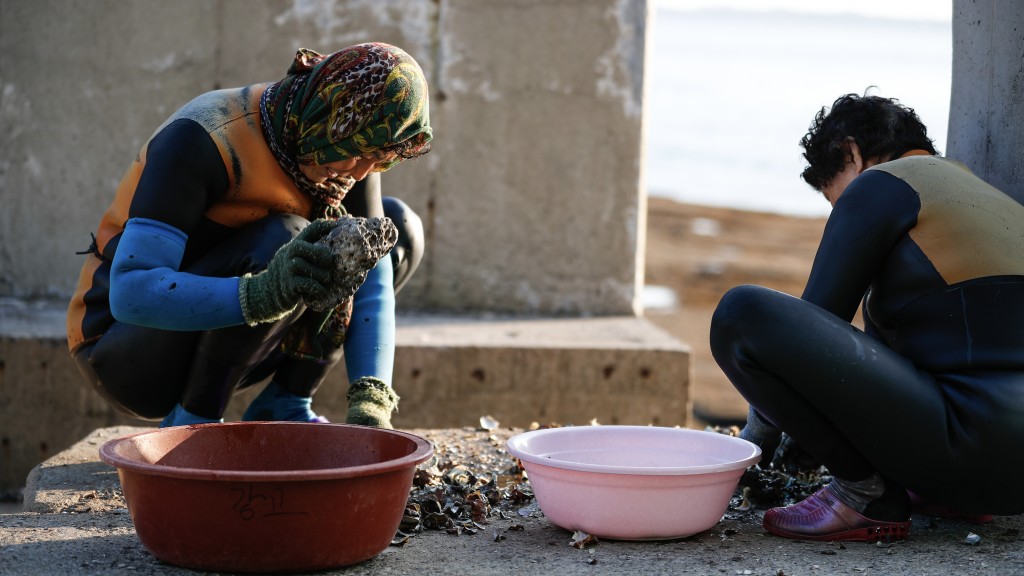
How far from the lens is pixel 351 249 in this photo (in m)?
2.38

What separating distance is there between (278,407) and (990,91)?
2.15m

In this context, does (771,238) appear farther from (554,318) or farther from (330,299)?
(330,299)

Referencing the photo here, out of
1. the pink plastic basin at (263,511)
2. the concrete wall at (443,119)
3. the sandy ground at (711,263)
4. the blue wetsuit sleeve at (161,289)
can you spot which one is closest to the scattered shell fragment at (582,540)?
the pink plastic basin at (263,511)

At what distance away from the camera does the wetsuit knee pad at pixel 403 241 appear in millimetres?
3293

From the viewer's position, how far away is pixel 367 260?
2.43 m

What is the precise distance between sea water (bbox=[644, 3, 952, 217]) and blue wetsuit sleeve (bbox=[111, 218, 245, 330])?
4.94 feet

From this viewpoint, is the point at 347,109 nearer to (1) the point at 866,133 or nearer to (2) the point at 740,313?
(2) the point at 740,313

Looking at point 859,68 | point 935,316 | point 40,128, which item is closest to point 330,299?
point 935,316

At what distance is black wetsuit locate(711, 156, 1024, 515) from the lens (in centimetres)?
235

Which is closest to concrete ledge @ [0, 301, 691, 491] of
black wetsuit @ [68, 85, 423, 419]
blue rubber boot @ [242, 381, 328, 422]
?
blue rubber boot @ [242, 381, 328, 422]

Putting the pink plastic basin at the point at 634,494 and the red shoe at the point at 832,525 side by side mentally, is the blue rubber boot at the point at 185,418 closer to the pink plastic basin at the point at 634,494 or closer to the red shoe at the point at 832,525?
the pink plastic basin at the point at 634,494

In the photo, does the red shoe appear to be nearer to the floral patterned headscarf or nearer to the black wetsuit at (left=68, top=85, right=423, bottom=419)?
the black wetsuit at (left=68, top=85, right=423, bottom=419)

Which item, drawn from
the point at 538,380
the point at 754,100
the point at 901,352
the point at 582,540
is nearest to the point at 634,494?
the point at 582,540

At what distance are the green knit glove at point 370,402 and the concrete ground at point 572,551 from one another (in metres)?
0.32
